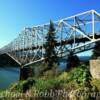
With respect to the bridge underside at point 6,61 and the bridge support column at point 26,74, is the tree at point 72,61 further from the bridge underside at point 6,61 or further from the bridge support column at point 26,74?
the bridge underside at point 6,61

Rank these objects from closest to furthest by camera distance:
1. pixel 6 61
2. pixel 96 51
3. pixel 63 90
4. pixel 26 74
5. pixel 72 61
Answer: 1. pixel 63 90
2. pixel 72 61
3. pixel 96 51
4. pixel 26 74
5. pixel 6 61

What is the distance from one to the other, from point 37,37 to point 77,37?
70.4ft

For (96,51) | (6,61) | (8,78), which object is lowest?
(8,78)

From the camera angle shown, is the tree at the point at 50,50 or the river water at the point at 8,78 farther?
the river water at the point at 8,78

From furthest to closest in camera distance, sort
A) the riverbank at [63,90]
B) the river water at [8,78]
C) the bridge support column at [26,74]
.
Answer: the river water at [8,78], the bridge support column at [26,74], the riverbank at [63,90]

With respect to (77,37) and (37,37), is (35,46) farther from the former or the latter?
(77,37)

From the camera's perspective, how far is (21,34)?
94500mm

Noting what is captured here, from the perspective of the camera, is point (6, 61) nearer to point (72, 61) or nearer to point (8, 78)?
point (8, 78)

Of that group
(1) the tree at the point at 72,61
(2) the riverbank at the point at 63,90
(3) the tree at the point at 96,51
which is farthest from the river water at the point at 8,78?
(2) the riverbank at the point at 63,90

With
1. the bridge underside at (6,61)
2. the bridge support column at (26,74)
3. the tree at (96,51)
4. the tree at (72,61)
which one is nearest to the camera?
the tree at (72,61)

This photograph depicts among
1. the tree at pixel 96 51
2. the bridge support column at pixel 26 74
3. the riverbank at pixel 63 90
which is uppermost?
the tree at pixel 96 51

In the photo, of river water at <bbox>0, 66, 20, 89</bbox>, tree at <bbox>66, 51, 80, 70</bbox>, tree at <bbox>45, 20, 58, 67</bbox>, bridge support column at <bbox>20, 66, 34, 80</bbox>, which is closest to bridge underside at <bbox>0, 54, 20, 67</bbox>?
river water at <bbox>0, 66, 20, 89</bbox>

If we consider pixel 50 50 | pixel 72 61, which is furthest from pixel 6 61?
pixel 72 61

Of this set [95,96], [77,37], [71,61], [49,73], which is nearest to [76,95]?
[95,96]
